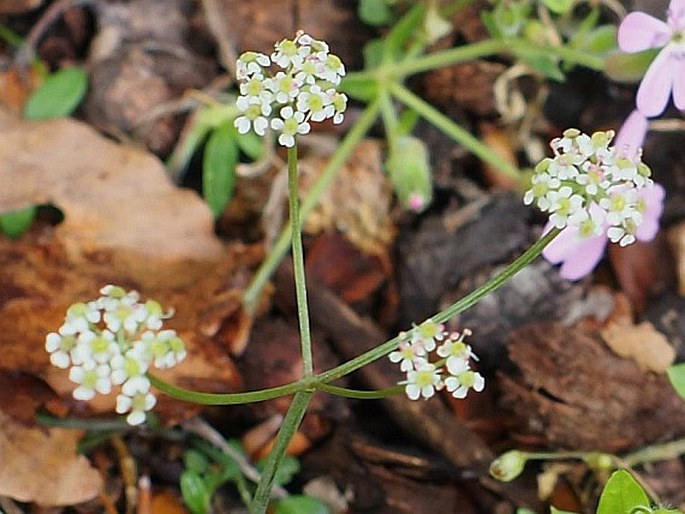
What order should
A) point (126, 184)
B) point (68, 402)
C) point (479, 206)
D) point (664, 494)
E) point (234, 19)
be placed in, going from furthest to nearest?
point (234, 19) → point (479, 206) → point (126, 184) → point (664, 494) → point (68, 402)

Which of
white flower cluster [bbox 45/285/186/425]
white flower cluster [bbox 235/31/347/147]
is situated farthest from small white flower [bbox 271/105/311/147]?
white flower cluster [bbox 45/285/186/425]

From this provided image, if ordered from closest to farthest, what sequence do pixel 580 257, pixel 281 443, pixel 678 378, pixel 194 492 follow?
1. pixel 281 443
2. pixel 678 378
3. pixel 194 492
4. pixel 580 257

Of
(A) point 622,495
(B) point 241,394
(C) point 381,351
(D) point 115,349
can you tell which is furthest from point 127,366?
(A) point 622,495

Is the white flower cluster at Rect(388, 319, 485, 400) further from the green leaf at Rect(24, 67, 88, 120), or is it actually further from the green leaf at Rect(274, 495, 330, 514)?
the green leaf at Rect(24, 67, 88, 120)

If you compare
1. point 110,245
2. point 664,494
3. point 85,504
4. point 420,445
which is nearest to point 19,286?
point 110,245

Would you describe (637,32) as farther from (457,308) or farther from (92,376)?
(92,376)

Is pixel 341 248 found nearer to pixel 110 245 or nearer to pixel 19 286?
pixel 110 245
